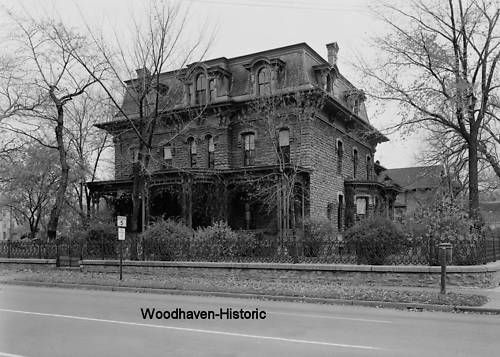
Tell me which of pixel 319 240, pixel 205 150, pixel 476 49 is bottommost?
pixel 319 240

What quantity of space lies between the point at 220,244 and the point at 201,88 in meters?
14.1

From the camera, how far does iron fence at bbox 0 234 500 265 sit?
16.4 meters

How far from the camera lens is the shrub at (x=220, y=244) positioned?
1981 centimetres

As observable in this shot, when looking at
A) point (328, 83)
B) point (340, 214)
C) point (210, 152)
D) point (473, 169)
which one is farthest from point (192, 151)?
point (473, 169)

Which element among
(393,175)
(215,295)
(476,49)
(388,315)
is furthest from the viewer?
(393,175)

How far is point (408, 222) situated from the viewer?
18.3 metres

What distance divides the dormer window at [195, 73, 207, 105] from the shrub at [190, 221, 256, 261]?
499 inches

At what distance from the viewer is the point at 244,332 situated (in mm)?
8781

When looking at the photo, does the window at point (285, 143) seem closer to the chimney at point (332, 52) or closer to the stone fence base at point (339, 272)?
the chimney at point (332, 52)

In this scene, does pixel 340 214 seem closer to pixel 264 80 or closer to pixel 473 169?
pixel 264 80

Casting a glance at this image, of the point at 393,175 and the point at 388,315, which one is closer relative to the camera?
the point at 388,315

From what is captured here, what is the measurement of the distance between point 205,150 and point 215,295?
17.7 meters

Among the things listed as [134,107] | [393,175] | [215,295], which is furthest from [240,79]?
[393,175]

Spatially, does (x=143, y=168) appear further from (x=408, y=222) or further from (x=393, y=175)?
(x=393, y=175)
